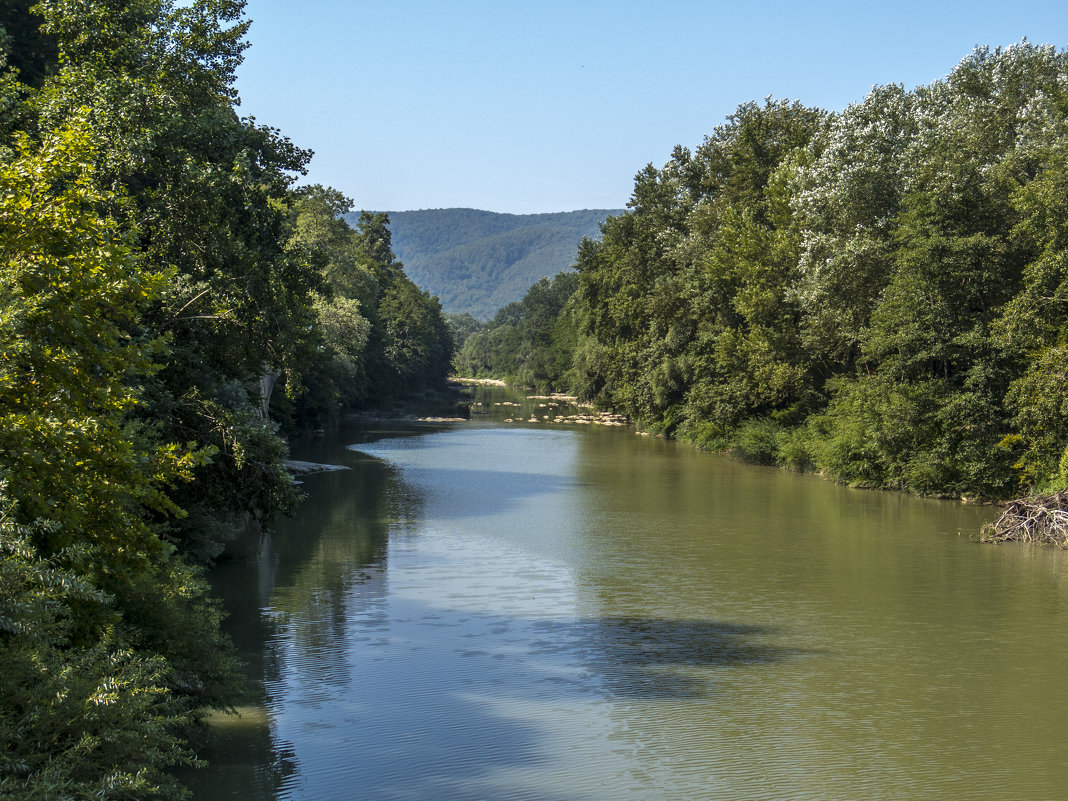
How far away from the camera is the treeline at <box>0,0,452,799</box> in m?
7.31

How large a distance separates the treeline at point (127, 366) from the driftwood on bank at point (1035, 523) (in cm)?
1812

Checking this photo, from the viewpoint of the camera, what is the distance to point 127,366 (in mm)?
9430

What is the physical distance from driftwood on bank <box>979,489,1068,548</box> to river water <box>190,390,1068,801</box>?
0.68m

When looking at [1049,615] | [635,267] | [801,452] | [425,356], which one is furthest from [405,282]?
[1049,615]

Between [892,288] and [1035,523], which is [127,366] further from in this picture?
[892,288]

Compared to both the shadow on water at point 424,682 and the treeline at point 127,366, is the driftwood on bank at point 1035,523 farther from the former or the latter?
the treeline at point 127,366

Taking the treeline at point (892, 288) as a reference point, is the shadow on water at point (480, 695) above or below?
below

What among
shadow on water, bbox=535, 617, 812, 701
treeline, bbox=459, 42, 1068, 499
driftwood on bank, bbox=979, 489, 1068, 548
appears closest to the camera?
shadow on water, bbox=535, 617, 812, 701

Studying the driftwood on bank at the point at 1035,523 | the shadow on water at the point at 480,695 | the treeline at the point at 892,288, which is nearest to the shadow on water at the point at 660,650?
the shadow on water at the point at 480,695

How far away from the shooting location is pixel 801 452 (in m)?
39.9

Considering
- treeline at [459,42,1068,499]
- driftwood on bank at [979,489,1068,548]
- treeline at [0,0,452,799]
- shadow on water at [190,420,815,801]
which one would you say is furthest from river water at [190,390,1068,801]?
treeline at [459,42,1068,499]

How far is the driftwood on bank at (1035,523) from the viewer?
24.2 metres

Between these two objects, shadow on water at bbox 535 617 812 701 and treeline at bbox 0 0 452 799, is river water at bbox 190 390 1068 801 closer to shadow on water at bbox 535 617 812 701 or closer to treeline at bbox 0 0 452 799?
shadow on water at bbox 535 617 812 701

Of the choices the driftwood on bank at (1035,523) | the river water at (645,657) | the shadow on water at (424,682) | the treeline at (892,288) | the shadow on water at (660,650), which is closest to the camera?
the shadow on water at (424,682)
